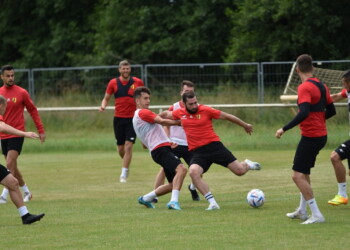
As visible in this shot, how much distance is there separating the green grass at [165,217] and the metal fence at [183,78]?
24.5 feet

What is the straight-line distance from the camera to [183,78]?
2611 cm

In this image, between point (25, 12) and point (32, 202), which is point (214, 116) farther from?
point (25, 12)

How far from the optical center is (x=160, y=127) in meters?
12.2

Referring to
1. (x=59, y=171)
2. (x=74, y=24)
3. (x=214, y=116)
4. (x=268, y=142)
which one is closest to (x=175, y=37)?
(x=74, y=24)

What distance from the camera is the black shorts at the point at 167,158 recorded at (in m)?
11.8

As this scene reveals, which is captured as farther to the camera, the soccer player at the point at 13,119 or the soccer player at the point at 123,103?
the soccer player at the point at 123,103

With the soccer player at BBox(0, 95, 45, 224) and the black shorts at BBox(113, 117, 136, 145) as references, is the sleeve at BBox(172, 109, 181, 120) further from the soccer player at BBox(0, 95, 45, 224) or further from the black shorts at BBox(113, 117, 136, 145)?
the black shorts at BBox(113, 117, 136, 145)

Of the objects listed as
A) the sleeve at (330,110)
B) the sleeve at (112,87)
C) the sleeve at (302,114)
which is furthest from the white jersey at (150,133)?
the sleeve at (112,87)

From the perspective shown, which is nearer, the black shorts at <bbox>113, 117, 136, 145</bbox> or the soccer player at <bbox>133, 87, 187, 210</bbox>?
the soccer player at <bbox>133, 87, 187, 210</bbox>

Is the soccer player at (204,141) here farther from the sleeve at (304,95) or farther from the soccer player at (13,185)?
the soccer player at (13,185)

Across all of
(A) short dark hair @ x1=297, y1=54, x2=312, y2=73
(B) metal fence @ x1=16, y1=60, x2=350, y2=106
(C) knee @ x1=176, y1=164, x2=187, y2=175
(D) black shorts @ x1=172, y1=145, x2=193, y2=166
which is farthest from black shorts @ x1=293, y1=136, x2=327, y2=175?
(B) metal fence @ x1=16, y1=60, x2=350, y2=106

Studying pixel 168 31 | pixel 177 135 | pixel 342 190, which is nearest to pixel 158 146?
pixel 177 135

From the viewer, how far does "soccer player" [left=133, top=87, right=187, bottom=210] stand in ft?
38.1

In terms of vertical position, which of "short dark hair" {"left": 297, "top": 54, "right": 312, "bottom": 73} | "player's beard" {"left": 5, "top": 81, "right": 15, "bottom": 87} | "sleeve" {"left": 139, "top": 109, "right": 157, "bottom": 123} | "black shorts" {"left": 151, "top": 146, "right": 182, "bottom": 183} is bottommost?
"black shorts" {"left": 151, "top": 146, "right": 182, "bottom": 183}
